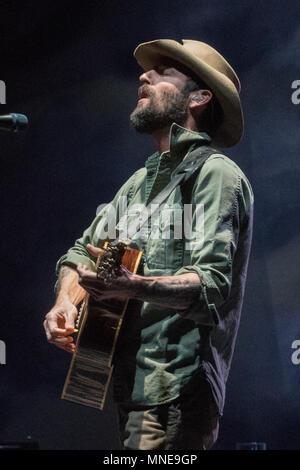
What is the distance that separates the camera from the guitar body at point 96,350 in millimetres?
2609

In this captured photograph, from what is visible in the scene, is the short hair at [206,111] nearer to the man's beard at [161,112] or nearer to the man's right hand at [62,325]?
the man's beard at [161,112]

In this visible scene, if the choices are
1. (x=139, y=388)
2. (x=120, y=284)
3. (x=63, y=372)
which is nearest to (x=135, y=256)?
(x=120, y=284)

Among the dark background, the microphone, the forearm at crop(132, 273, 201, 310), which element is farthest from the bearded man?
the dark background

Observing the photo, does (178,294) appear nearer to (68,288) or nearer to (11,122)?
(68,288)

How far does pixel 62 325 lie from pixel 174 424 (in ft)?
2.25

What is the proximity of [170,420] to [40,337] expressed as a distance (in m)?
3.23

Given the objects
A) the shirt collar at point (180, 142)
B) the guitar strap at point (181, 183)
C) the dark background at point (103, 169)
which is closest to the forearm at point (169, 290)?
the guitar strap at point (181, 183)

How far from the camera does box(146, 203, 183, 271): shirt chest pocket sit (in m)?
2.62

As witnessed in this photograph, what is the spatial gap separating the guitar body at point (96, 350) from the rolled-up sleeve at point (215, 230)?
11.7 inches

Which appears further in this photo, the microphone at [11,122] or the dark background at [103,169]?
the dark background at [103,169]

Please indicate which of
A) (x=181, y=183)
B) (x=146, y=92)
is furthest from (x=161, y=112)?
(x=181, y=183)

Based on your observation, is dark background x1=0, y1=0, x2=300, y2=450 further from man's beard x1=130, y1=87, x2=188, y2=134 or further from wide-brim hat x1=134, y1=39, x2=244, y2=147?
man's beard x1=130, y1=87, x2=188, y2=134

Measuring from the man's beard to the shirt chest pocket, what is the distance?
555 mm

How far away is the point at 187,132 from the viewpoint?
9.77ft
